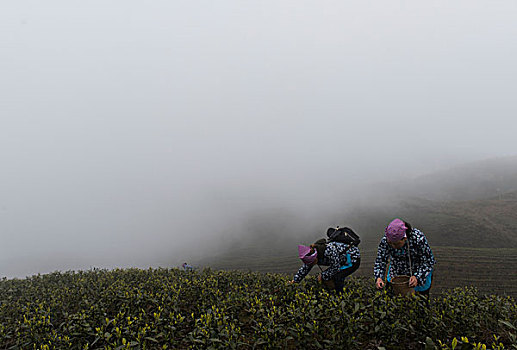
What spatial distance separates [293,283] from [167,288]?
3596 mm

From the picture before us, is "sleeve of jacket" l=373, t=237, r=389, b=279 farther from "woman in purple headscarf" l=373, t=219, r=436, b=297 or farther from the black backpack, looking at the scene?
the black backpack

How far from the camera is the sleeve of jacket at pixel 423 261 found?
5.13 m

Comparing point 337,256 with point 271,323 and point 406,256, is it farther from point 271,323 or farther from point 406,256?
point 271,323

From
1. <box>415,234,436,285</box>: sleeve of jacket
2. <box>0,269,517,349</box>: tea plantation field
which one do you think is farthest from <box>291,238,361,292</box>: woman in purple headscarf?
<box>415,234,436,285</box>: sleeve of jacket

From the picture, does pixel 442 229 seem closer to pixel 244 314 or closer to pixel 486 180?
pixel 244 314

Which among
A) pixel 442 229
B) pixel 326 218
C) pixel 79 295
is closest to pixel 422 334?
pixel 79 295

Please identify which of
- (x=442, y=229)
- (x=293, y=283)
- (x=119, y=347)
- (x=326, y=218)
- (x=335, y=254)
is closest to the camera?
(x=119, y=347)

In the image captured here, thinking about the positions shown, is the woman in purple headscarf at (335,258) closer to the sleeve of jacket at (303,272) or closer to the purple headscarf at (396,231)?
the sleeve of jacket at (303,272)

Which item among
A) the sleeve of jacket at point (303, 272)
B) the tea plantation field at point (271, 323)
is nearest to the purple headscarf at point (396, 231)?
the tea plantation field at point (271, 323)

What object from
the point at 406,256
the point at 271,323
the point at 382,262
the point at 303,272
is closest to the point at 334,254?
the point at 303,272

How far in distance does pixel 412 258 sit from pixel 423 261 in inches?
7.6

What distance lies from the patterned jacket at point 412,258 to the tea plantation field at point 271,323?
20.3 inches

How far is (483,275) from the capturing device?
60.6ft

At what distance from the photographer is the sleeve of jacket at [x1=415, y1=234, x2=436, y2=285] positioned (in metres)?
5.13
